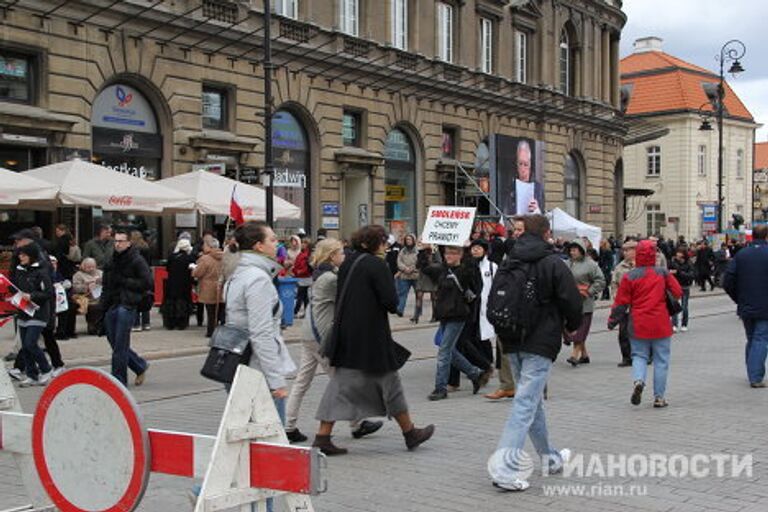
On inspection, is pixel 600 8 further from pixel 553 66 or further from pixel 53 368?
pixel 53 368

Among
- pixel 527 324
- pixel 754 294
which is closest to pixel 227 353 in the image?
pixel 527 324

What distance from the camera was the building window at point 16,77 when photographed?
19672 millimetres

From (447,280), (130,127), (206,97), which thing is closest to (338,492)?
(447,280)

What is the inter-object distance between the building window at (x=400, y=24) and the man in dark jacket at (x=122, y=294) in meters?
22.4

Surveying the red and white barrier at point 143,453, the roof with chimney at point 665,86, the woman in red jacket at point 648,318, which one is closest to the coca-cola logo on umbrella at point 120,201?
the woman in red jacket at point 648,318

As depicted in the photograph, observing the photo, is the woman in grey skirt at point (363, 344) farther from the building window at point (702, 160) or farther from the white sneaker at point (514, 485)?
the building window at point (702, 160)

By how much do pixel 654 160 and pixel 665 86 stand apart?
5310mm

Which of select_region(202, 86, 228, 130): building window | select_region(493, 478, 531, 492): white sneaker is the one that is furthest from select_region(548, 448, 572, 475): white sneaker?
select_region(202, 86, 228, 130): building window

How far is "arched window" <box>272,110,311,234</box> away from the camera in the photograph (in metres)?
27.0

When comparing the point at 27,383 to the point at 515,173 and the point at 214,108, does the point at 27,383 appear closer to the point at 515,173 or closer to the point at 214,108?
the point at 214,108

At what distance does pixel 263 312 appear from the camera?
19.9 feet

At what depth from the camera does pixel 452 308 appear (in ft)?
33.0

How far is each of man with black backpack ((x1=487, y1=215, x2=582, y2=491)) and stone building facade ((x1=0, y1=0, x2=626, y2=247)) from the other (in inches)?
608

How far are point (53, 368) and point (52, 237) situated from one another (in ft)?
30.9
